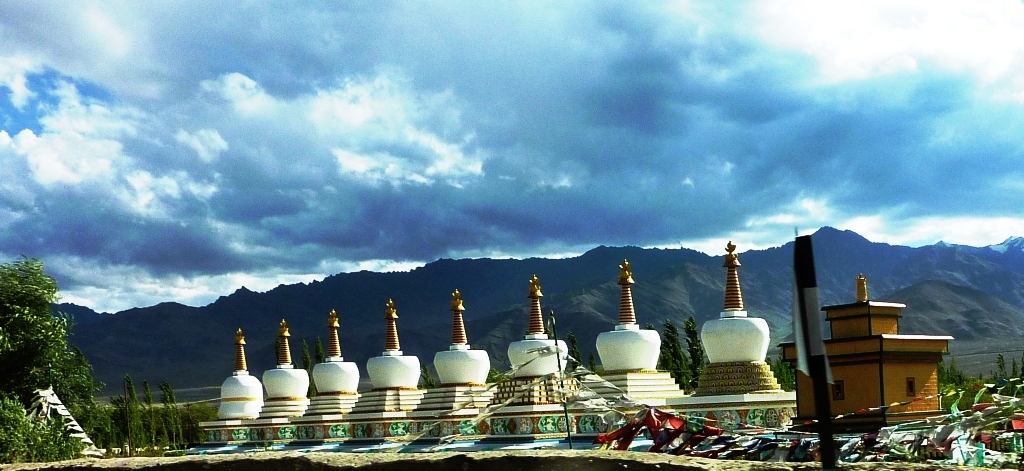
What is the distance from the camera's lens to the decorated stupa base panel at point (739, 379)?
25.5 m

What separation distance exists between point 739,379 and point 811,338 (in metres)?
21.4

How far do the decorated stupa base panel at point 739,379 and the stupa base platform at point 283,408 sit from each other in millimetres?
17170

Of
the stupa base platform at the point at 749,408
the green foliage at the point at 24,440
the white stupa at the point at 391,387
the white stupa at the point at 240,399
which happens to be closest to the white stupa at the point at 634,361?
the stupa base platform at the point at 749,408

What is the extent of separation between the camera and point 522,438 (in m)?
27.4

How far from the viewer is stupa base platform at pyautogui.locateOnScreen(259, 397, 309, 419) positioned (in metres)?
38.0

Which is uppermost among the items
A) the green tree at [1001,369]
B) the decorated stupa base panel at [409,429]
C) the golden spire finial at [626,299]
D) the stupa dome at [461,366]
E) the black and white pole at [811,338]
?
the golden spire finial at [626,299]

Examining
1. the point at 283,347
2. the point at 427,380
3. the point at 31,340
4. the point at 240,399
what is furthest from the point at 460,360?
the point at 427,380

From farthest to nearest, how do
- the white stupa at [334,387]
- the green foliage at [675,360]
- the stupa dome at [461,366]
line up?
the green foliage at [675,360], the white stupa at [334,387], the stupa dome at [461,366]

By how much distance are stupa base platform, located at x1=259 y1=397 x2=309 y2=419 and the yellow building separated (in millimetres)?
22972

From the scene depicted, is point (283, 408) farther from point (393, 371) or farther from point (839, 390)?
point (839, 390)

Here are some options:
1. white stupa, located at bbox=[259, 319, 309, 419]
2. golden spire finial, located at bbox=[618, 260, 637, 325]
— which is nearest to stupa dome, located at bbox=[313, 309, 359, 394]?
white stupa, located at bbox=[259, 319, 309, 419]

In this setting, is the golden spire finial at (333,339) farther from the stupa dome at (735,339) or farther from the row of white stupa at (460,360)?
the stupa dome at (735,339)

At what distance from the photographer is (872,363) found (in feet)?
61.0

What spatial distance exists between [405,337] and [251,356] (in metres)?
26.2
